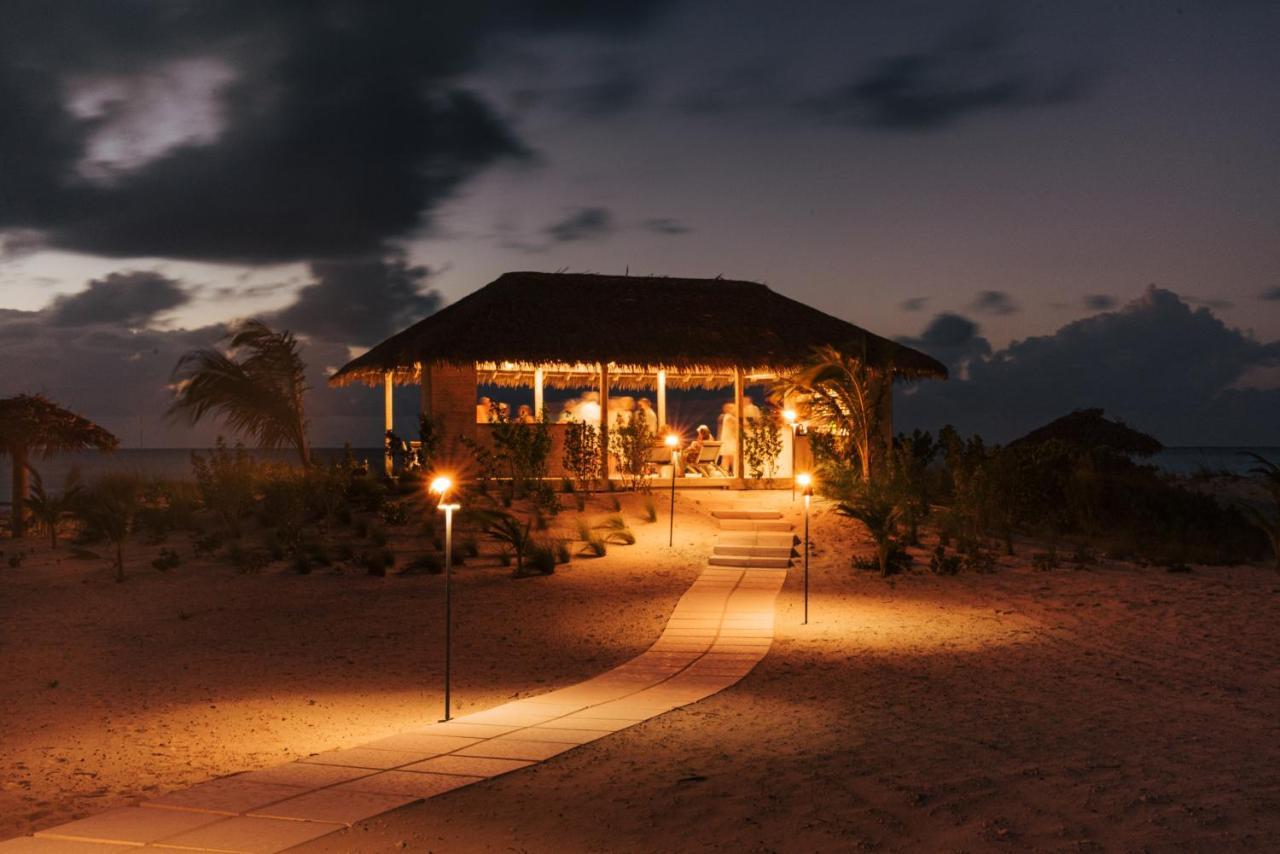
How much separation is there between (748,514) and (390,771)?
11948 mm

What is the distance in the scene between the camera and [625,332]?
20094 millimetres

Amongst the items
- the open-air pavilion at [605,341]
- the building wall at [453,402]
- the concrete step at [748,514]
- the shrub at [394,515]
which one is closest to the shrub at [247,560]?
the shrub at [394,515]

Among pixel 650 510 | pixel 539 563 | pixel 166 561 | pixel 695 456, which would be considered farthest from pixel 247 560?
pixel 695 456

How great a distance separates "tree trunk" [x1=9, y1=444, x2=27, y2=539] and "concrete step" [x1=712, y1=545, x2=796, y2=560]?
12.0m

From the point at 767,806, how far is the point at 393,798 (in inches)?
68.6

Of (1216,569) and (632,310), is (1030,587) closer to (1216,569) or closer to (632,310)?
(1216,569)

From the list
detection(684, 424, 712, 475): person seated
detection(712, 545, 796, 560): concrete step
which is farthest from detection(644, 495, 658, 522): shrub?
detection(684, 424, 712, 475): person seated

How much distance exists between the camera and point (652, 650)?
9727 mm

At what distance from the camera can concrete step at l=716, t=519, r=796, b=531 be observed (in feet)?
54.3

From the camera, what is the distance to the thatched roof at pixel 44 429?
63.3 ft

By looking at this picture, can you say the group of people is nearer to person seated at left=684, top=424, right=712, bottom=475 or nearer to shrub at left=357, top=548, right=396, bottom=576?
person seated at left=684, top=424, right=712, bottom=475

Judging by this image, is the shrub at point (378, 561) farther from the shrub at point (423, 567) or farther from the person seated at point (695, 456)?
the person seated at point (695, 456)

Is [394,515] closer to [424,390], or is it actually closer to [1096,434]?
[424,390]

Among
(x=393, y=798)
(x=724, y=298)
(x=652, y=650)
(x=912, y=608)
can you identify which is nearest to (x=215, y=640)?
(x=652, y=650)
